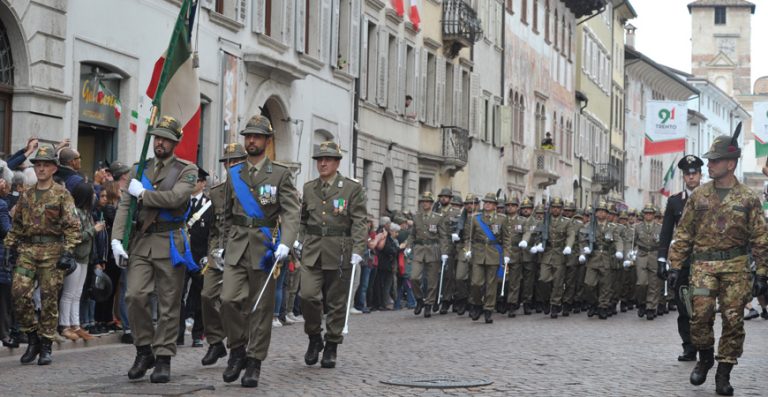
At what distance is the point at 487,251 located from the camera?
77.9ft

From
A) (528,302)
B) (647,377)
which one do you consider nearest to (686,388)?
(647,377)

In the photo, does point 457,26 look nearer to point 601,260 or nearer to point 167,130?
point 601,260

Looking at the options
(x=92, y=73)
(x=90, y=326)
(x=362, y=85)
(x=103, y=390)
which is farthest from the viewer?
(x=362, y=85)

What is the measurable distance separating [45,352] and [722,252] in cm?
595

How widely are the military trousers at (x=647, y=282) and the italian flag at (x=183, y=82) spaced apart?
11.8 meters

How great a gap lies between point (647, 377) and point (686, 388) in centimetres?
97

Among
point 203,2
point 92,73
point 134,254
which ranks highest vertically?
point 203,2

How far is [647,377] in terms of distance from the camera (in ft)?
43.1

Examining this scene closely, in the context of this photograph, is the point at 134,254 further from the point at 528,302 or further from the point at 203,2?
the point at 528,302

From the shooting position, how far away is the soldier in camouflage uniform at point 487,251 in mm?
23281

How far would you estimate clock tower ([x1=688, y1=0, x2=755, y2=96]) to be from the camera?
14525 centimetres

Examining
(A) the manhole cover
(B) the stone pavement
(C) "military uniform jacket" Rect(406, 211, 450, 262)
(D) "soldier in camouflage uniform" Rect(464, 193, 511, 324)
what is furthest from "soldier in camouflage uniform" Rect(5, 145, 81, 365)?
(C) "military uniform jacket" Rect(406, 211, 450, 262)

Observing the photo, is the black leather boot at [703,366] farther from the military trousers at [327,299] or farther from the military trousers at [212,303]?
the military trousers at [212,303]

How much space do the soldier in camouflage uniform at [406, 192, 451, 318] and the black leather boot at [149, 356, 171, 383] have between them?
40.7 ft
